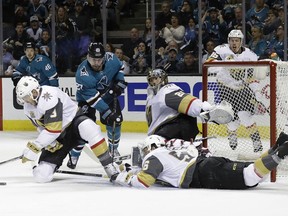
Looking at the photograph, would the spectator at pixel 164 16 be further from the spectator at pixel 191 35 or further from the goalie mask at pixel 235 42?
the goalie mask at pixel 235 42

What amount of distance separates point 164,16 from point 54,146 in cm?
442

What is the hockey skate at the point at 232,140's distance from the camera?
8.08 metres

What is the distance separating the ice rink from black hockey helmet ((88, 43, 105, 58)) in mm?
1175

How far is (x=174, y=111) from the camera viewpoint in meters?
7.38

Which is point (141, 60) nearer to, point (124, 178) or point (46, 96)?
point (46, 96)

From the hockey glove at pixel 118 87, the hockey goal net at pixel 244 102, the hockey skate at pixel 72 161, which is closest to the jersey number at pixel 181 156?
the hockey goal net at pixel 244 102

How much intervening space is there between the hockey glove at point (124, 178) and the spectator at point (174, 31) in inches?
181

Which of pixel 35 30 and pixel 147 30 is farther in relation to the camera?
pixel 35 30

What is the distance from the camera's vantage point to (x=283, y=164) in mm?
7480

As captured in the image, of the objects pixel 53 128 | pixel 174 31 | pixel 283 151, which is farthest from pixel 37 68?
pixel 283 151

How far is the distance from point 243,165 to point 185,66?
15.7 feet

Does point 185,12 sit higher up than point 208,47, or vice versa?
point 185,12

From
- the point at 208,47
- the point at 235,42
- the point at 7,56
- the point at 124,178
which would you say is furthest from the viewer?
the point at 7,56

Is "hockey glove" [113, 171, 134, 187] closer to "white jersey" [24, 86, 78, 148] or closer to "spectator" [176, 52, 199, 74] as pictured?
"white jersey" [24, 86, 78, 148]
